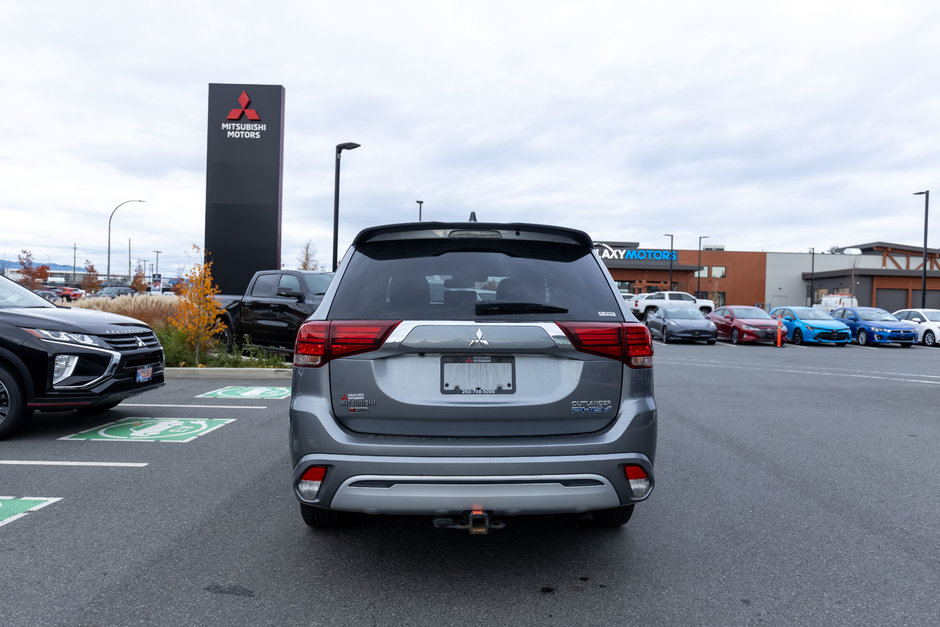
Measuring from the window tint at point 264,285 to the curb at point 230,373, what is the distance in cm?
197

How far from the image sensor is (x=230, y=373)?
11109mm

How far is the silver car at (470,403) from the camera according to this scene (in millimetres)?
2936

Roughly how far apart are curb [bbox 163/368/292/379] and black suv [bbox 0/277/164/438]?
4.46 m

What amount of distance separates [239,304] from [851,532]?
1239cm

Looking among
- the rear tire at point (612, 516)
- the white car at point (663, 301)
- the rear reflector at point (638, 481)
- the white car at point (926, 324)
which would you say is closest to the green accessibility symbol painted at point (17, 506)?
the rear tire at point (612, 516)

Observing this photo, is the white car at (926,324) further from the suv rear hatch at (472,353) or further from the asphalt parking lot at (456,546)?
the suv rear hatch at (472,353)

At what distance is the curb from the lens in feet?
36.4

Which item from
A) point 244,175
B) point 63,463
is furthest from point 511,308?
point 244,175

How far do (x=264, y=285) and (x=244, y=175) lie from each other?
25.5ft

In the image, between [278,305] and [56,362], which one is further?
[278,305]

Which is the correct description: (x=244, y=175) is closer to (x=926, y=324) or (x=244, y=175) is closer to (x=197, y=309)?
(x=197, y=309)

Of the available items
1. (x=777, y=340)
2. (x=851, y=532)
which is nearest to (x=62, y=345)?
(x=851, y=532)

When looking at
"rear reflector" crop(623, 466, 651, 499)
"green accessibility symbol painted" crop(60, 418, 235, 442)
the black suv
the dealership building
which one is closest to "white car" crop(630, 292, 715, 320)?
the dealership building

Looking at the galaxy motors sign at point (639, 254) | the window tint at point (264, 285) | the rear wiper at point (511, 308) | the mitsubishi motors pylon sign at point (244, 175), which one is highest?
the galaxy motors sign at point (639, 254)
